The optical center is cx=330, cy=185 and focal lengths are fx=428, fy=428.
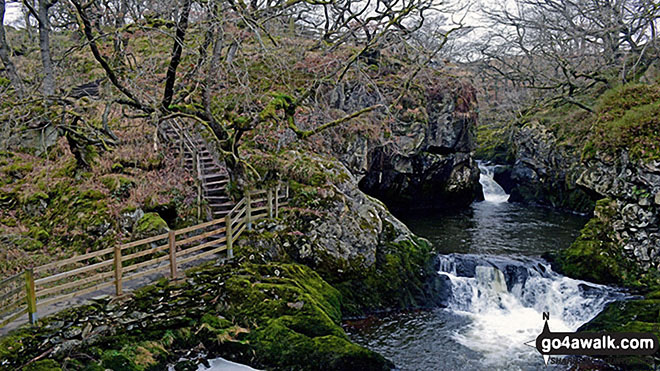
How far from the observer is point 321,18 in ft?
67.9

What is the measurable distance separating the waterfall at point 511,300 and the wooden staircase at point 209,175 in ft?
22.6

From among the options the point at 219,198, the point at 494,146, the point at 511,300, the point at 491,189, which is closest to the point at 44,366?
the point at 219,198

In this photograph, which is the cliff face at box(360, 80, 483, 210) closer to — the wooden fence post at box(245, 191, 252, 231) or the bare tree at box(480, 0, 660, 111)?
the bare tree at box(480, 0, 660, 111)

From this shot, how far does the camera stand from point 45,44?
12.3 metres

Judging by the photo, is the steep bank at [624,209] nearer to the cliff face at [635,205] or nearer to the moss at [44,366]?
the cliff face at [635,205]

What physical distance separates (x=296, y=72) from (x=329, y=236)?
366 inches

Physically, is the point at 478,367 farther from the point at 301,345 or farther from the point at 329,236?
the point at 329,236

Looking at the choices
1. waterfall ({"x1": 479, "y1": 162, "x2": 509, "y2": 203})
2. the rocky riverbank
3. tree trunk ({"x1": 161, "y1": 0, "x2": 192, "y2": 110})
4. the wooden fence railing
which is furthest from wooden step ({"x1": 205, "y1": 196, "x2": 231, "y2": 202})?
waterfall ({"x1": 479, "y1": 162, "x2": 509, "y2": 203})

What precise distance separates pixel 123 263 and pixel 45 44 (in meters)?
7.05

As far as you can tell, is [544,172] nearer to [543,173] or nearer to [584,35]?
[543,173]

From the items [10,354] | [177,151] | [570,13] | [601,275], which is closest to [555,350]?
[601,275]

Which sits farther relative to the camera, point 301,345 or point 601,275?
point 601,275

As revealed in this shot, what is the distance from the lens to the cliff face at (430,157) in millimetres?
19719

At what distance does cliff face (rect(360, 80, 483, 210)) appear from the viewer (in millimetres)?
19719
